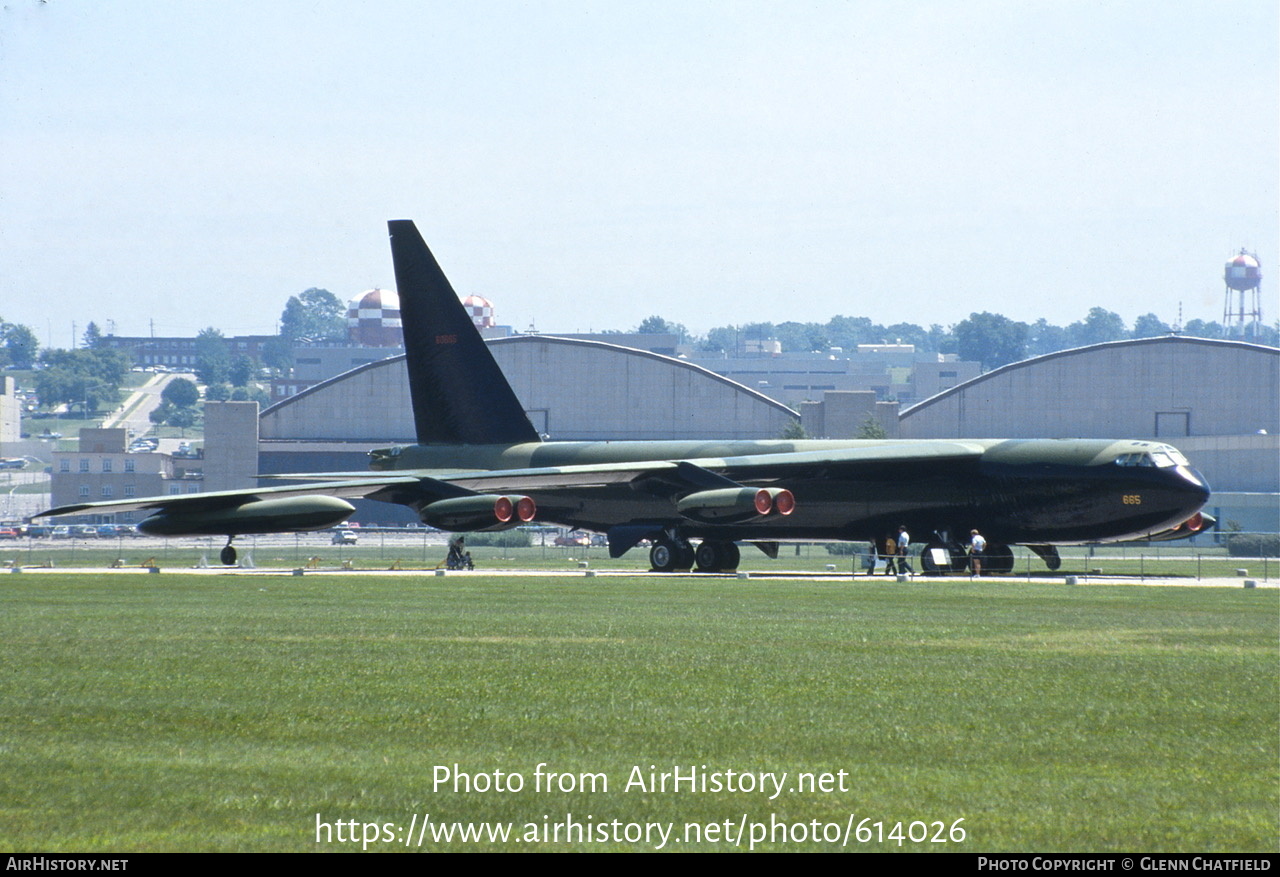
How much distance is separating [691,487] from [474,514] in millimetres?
6799

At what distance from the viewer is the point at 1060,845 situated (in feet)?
29.4

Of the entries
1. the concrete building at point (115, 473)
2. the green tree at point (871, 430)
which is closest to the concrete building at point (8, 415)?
the concrete building at point (115, 473)

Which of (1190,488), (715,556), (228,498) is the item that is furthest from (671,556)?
(1190,488)

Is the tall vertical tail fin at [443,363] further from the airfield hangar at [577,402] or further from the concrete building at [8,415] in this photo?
the concrete building at [8,415]

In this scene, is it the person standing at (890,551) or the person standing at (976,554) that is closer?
the person standing at (976,554)

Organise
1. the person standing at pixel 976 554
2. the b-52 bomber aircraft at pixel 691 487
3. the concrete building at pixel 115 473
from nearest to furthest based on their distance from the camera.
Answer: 1. the b-52 bomber aircraft at pixel 691 487
2. the person standing at pixel 976 554
3. the concrete building at pixel 115 473

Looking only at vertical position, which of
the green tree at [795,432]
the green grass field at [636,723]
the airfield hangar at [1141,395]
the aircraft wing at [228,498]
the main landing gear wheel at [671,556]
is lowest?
the main landing gear wheel at [671,556]

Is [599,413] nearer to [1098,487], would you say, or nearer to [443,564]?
[443,564]

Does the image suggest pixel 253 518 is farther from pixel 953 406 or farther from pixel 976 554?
pixel 953 406

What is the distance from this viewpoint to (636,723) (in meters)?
13.1

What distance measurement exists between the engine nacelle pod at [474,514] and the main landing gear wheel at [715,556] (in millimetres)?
7009

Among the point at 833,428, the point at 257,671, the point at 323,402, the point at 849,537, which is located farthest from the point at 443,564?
the point at 323,402

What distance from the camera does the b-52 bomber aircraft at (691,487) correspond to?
38.2 meters

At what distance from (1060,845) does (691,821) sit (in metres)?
2.16
